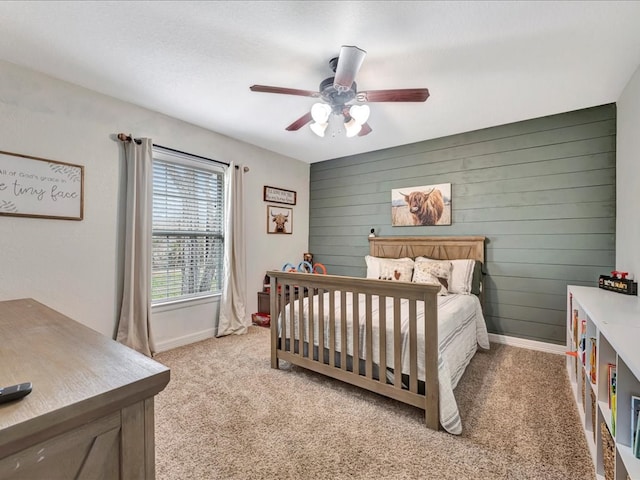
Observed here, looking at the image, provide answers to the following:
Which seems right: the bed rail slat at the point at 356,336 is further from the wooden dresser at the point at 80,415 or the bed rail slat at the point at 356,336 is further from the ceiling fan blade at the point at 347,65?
the wooden dresser at the point at 80,415

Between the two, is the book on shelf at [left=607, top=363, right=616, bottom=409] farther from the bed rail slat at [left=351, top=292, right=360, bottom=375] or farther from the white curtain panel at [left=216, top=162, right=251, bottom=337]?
the white curtain panel at [left=216, top=162, right=251, bottom=337]

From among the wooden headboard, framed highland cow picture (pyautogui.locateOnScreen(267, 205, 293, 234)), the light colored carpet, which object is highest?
framed highland cow picture (pyautogui.locateOnScreen(267, 205, 293, 234))

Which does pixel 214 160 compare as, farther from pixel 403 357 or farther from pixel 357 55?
pixel 403 357

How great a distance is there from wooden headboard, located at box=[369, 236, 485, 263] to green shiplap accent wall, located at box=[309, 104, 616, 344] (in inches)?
4.2

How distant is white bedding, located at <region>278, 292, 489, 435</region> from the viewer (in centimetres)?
181

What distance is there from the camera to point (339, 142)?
13.0 ft

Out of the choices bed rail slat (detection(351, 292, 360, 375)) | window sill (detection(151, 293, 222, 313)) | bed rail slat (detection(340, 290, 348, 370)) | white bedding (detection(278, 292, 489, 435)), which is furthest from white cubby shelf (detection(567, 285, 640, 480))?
window sill (detection(151, 293, 222, 313))

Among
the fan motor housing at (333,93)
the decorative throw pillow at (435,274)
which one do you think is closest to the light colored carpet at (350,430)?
the decorative throw pillow at (435,274)

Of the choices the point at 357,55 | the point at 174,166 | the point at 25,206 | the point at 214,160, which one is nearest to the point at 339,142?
the point at 214,160

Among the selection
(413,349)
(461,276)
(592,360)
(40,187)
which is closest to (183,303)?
(40,187)

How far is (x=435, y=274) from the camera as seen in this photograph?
3281 mm

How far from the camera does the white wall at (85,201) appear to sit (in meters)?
2.26

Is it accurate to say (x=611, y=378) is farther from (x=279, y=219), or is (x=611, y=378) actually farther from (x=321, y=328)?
(x=279, y=219)

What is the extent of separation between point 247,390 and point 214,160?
2532 mm
